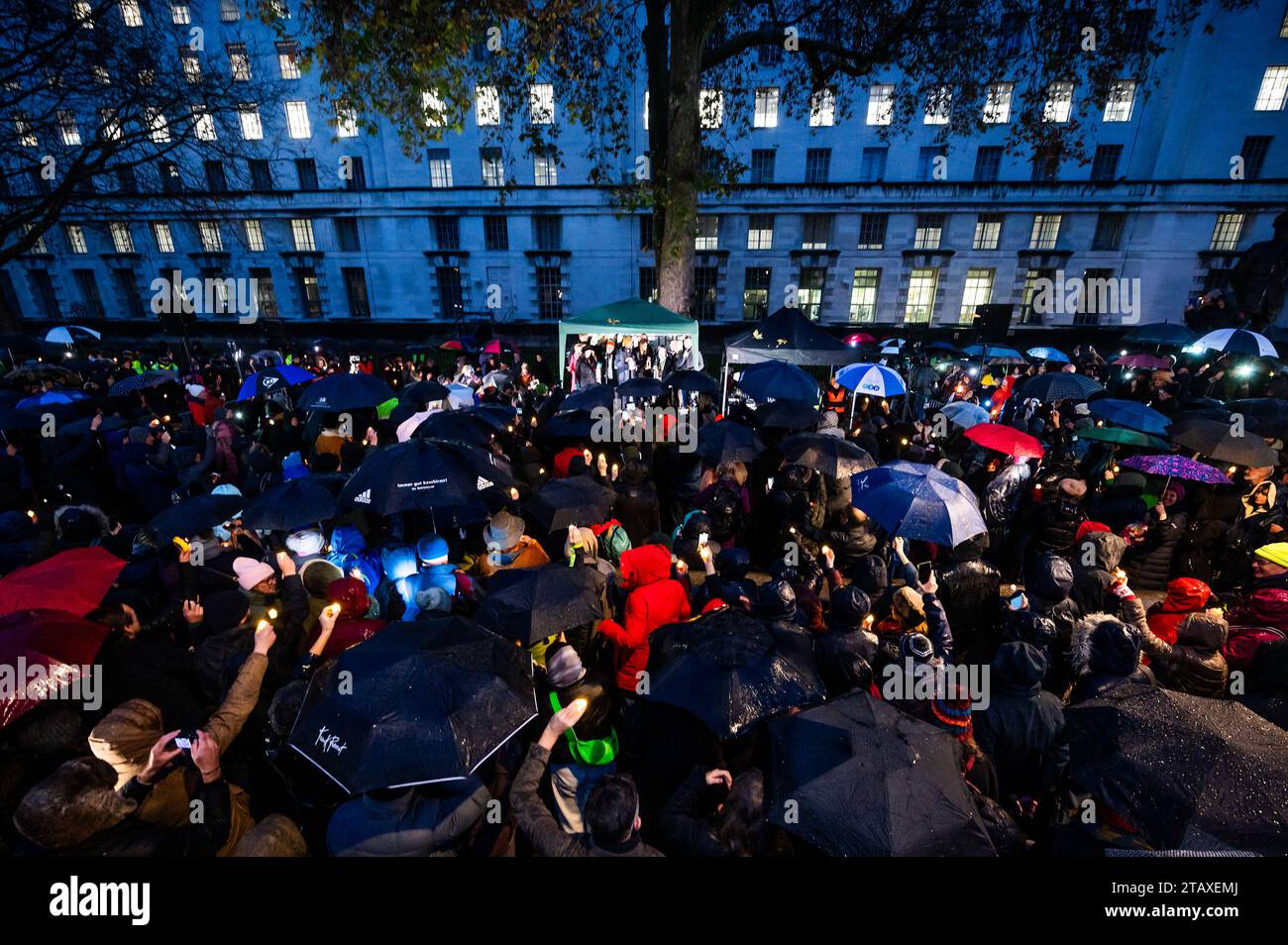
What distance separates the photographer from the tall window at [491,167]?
27.2 metres

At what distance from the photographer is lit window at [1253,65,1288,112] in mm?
23812

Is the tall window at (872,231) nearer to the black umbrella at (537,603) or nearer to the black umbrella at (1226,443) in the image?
the black umbrella at (1226,443)

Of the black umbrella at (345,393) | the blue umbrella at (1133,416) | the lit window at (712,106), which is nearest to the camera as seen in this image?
the blue umbrella at (1133,416)

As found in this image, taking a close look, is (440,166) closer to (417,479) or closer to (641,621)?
(417,479)

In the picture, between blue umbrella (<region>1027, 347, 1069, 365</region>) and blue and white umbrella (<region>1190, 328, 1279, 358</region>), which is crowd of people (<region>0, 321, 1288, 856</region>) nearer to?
blue and white umbrella (<region>1190, 328, 1279, 358</region>)

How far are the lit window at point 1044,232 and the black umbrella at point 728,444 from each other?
28.6 metres

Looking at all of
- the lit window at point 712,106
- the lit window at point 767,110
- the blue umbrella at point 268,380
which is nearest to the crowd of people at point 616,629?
the blue umbrella at point 268,380

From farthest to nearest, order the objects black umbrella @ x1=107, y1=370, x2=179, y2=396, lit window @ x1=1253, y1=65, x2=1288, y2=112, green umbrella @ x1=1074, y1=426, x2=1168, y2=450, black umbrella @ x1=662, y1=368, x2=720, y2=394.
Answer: lit window @ x1=1253, y1=65, x2=1288, y2=112
black umbrella @ x1=107, y1=370, x2=179, y2=396
black umbrella @ x1=662, y1=368, x2=720, y2=394
green umbrella @ x1=1074, y1=426, x2=1168, y2=450

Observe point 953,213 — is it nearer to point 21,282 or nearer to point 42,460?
point 42,460

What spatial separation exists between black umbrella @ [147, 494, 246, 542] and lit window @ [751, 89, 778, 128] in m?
29.0

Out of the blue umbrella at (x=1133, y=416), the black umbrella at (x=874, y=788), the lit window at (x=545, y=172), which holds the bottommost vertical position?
the blue umbrella at (x=1133, y=416)

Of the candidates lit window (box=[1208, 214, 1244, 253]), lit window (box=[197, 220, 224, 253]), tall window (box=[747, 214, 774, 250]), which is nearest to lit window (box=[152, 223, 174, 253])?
lit window (box=[197, 220, 224, 253])

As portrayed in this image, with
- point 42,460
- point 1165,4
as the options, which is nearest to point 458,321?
point 42,460
